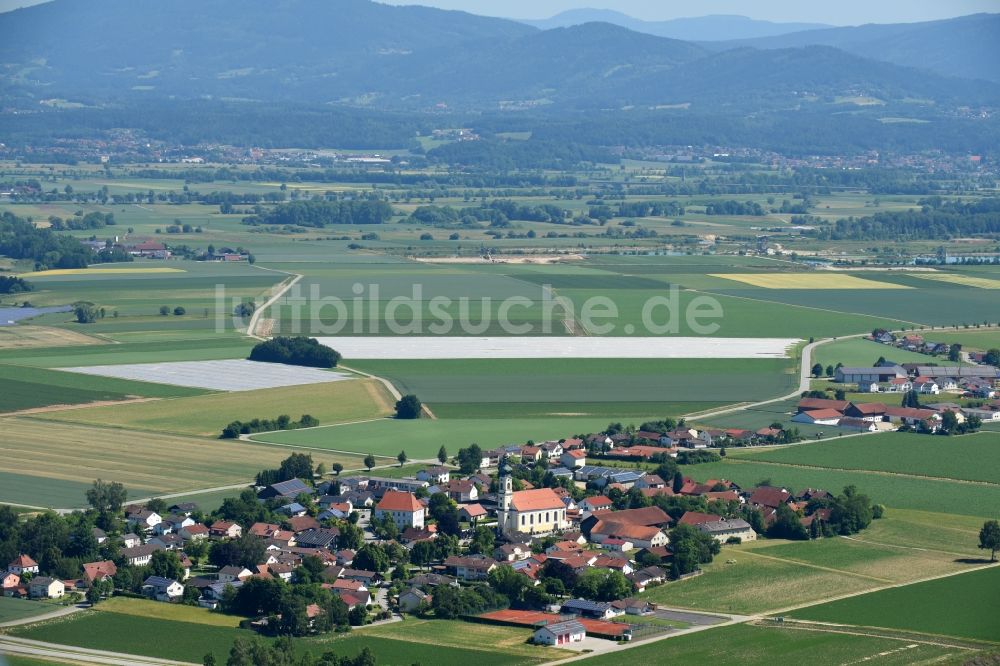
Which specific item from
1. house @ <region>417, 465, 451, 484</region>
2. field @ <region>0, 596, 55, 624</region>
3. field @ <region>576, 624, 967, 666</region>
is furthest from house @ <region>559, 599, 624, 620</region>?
house @ <region>417, 465, 451, 484</region>

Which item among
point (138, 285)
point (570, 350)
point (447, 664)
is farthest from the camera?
point (138, 285)

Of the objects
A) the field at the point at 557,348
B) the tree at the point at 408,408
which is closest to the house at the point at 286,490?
the tree at the point at 408,408

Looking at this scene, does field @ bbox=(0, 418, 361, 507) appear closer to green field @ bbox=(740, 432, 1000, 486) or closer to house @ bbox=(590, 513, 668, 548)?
house @ bbox=(590, 513, 668, 548)

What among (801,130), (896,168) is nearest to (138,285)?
(896,168)

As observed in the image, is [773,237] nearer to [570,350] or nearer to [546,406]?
[570,350]

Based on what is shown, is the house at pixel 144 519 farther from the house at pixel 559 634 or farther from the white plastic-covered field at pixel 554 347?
the white plastic-covered field at pixel 554 347
